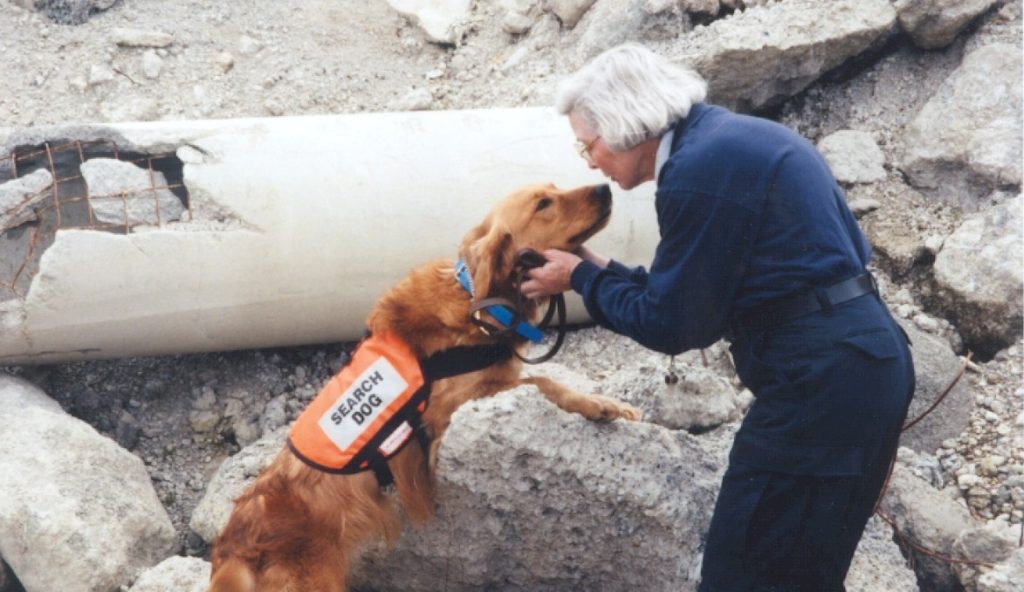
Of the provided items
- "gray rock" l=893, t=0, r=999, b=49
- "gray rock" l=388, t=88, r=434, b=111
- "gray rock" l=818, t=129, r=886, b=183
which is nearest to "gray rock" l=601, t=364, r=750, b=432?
"gray rock" l=818, t=129, r=886, b=183

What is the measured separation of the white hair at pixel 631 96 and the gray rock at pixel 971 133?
3511 millimetres

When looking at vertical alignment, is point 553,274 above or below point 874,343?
below

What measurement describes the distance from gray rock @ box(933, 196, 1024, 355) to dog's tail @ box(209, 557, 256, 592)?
13.2 feet

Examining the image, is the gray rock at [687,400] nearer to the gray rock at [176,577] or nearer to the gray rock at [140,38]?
the gray rock at [176,577]

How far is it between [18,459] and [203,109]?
366 cm

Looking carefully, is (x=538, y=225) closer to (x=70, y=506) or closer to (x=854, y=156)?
(x=70, y=506)

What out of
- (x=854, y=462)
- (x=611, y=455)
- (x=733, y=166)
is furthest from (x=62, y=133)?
(x=854, y=462)

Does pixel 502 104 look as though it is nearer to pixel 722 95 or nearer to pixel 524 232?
pixel 722 95

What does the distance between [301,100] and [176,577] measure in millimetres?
4522

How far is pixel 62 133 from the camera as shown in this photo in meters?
5.57

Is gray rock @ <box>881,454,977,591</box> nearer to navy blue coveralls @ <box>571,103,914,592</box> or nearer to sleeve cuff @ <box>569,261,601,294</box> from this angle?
navy blue coveralls @ <box>571,103,914,592</box>

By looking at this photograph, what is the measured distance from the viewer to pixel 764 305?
3092 millimetres

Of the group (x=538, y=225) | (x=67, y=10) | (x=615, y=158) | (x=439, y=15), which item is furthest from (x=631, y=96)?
(x=67, y=10)

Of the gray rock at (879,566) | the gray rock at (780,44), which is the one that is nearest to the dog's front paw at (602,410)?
→ the gray rock at (879,566)
